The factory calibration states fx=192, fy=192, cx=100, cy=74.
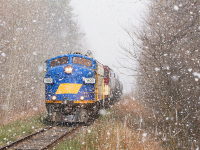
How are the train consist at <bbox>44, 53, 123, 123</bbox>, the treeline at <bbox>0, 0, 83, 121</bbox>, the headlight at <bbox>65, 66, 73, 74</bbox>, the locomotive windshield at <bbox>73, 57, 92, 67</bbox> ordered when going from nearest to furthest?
the train consist at <bbox>44, 53, 123, 123</bbox>, the headlight at <bbox>65, 66, 73, 74</bbox>, the locomotive windshield at <bbox>73, 57, 92, 67</bbox>, the treeline at <bbox>0, 0, 83, 121</bbox>

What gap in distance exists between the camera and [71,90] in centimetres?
794

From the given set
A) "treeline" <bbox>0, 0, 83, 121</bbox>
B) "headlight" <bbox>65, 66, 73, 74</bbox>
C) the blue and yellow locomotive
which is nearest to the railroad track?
the blue and yellow locomotive

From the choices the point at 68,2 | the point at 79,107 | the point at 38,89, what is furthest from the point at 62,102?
the point at 68,2

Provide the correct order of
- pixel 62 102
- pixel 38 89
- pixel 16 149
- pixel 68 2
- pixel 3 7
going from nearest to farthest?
pixel 16 149, pixel 62 102, pixel 3 7, pixel 38 89, pixel 68 2

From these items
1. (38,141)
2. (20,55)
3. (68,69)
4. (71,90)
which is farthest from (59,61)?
(20,55)

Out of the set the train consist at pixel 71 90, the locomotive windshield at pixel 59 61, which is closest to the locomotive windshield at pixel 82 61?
the train consist at pixel 71 90

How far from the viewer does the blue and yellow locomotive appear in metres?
7.91

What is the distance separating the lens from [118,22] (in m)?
6.45

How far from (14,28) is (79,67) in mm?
4675

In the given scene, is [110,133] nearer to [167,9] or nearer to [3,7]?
[167,9]

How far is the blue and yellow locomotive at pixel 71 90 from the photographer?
7.91 meters

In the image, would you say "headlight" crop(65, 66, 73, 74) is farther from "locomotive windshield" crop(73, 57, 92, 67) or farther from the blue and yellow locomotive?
"locomotive windshield" crop(73, 57, 92, 67)

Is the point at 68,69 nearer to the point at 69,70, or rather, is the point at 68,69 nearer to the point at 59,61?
the point at 69,70

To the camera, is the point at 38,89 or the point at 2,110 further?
the point at 38,89
